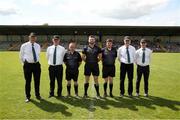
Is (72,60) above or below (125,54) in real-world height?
below

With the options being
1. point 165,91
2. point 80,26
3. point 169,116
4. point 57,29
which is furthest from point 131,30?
point 169,116

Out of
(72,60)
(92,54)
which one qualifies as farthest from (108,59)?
(72,60)

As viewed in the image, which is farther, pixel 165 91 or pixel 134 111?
pixel 165 91

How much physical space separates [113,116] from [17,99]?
3679 mm

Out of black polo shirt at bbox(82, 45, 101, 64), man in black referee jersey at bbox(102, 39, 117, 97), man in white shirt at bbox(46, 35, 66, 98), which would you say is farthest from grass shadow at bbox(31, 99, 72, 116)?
man in black referee jersey at bbox(102, 39, 117, 97)

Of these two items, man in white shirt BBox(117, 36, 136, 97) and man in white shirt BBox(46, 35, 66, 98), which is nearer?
man in white shirt BBox(46, 35, 66, 98)

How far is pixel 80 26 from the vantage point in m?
65.4

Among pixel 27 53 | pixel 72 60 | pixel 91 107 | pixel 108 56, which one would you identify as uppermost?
pixel 27 53

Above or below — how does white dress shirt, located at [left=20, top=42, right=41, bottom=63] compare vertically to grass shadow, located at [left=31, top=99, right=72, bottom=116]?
above

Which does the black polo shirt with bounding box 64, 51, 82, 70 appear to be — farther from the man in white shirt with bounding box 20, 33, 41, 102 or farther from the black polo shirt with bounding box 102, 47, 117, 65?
the man in white shirt with bounding box 20, 33, 41, 102

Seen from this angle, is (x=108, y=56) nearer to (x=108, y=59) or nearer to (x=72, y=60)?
(x=108, y=59)

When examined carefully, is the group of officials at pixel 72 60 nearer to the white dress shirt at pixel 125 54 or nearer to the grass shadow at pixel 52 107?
Answer: the white dress shirt at pixel 125 54

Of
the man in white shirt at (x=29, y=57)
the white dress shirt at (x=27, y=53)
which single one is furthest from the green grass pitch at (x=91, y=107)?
the white dress shirt at (x=27, y=53)

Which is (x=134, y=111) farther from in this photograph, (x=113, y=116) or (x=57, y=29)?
(x=57, y=29)
